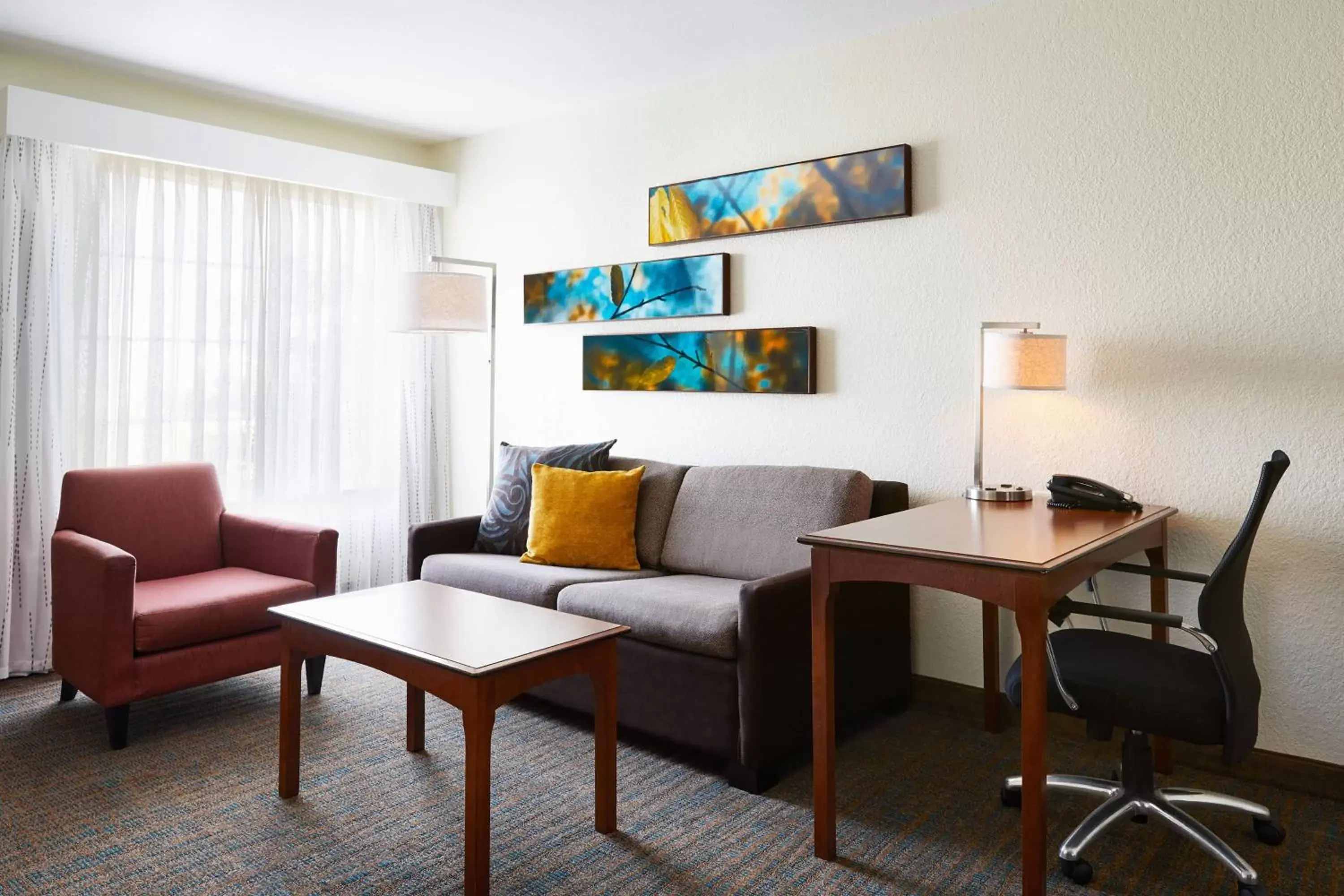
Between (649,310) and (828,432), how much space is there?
1053 millimetres

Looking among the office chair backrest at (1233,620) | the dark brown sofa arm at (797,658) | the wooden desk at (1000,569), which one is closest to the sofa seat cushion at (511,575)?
the dark brown sofa arm at (797,658)

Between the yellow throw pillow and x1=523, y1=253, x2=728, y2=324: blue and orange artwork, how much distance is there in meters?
0.82

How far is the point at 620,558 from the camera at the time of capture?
3615 mm

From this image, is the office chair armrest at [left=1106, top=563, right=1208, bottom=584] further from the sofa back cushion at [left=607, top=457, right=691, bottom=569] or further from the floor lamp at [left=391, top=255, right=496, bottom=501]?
the floor lamp at [left=391, top=255, right=496, bottom=501]

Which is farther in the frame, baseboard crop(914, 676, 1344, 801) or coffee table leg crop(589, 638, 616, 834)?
baseboard crop(914, 676, 1344, 801)

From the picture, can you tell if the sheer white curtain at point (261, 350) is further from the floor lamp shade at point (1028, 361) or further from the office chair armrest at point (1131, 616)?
the office chair armrest at point (1131, 616)

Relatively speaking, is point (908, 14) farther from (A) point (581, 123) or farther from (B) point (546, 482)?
(B) point (546, 482)

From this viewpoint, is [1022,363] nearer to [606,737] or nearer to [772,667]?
[772,667]

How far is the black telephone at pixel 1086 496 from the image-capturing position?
2.71 metres

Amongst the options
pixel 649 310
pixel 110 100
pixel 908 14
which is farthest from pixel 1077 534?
pixel 110 100

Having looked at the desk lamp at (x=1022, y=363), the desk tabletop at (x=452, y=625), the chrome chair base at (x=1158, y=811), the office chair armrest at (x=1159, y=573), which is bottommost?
the chrome chair base at (x=1158, y=811)

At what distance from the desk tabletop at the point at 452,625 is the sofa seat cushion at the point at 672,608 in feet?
1.25

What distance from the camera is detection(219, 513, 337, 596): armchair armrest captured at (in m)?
3.53

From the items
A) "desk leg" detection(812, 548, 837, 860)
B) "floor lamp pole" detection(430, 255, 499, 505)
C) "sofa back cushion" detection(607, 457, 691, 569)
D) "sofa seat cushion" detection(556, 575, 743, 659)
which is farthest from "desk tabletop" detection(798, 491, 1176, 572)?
"floor lamp pole" detection(430, 255, 499, 505)
